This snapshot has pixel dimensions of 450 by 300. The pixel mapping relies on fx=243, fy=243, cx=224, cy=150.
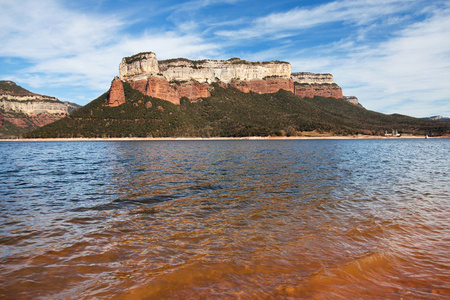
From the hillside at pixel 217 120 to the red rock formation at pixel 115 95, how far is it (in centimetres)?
307

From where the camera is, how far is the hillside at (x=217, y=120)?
13675 cm

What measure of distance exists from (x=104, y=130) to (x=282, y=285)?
147017mm

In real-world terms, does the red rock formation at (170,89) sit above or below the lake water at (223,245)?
above

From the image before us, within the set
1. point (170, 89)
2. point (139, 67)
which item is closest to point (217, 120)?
point (170, 89)

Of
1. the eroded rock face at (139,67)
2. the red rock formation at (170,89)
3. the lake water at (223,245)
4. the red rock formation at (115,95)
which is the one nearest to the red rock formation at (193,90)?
the red rock formation at (170,89)

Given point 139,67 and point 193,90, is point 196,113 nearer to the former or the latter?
point 193,90

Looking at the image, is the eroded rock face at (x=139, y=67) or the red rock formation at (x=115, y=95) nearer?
the red rock formation at (x=115, y=95)

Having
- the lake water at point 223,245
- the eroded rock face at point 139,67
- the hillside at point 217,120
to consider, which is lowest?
the lake water at point 223,245

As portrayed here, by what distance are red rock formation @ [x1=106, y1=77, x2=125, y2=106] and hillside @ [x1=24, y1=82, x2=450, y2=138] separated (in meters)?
3.07

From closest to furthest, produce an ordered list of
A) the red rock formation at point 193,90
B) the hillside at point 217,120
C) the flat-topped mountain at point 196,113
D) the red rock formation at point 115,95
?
the hillside at point 217,120 < the flat-topped mountain at point 196,113 < the red rock formation at point 115,95 < the red rock formation at point 193,90

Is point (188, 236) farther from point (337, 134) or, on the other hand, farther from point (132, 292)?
point (337, 134)

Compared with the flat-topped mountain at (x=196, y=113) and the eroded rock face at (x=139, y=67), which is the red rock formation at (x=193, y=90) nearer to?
the flat-topped mountain at (x=196, y=113)

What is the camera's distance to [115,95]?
14912cm

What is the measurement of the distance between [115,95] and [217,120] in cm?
6444
